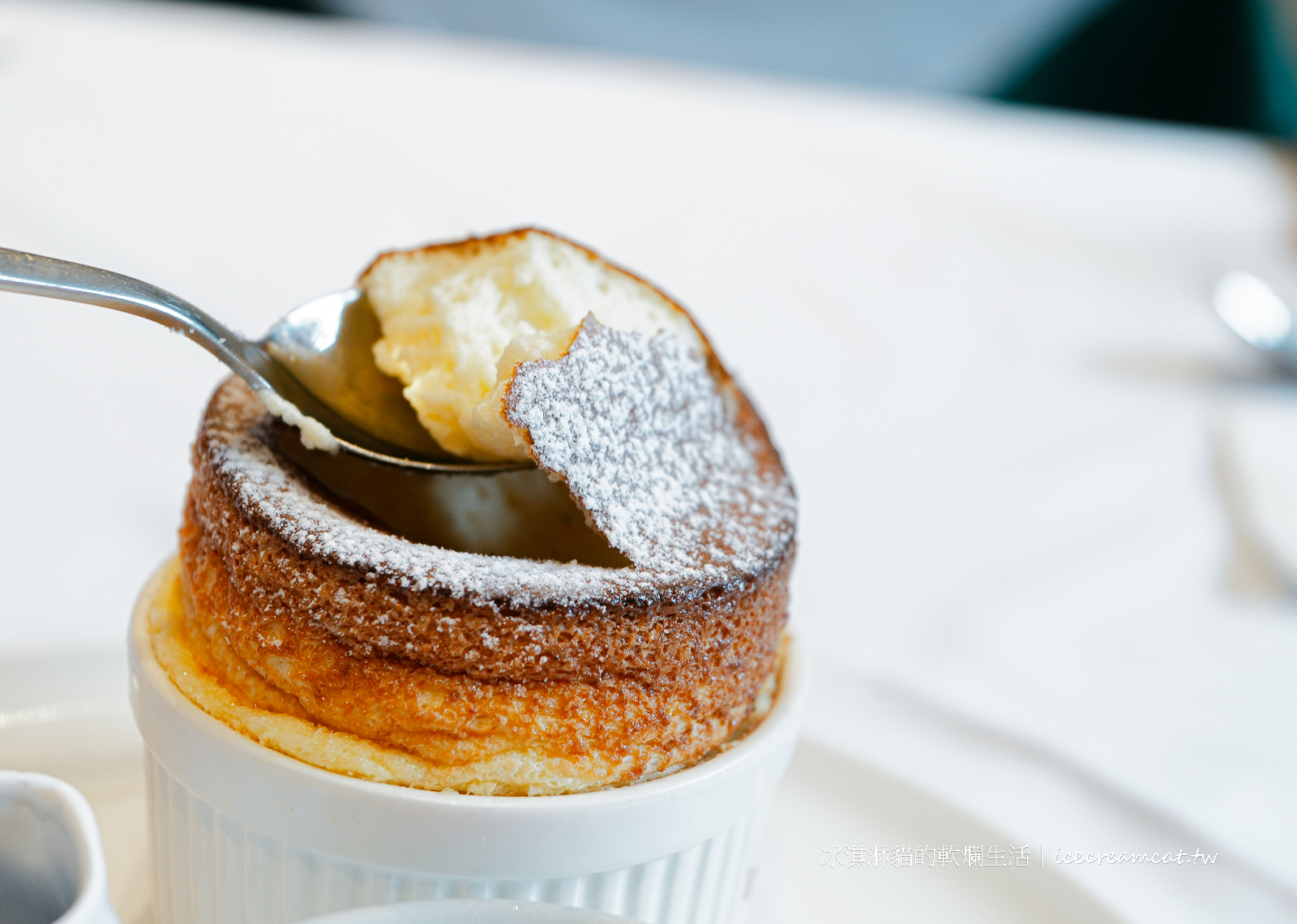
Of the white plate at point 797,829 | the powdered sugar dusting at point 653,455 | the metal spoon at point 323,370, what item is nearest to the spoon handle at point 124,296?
the metal spoon at point 323,370

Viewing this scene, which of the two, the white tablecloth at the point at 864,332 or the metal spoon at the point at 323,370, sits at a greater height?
the metal spoon at the point at 323,370

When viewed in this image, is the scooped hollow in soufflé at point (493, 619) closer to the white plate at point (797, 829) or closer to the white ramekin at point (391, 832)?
the white ramekin at point (391, 832)

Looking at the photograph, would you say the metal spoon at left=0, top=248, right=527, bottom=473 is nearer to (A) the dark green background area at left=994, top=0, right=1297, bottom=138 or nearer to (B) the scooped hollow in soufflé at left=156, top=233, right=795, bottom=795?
(B) the scooped hollow in soufflé at left=156, top=233, right=795, bottom=795

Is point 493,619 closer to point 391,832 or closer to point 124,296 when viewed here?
point 391,832

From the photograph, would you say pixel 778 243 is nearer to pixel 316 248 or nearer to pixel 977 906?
pixel 316 248

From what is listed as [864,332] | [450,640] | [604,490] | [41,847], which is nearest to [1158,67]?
[864,332]

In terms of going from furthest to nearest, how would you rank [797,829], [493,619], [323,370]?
[797,829], [323,370], [493,619]

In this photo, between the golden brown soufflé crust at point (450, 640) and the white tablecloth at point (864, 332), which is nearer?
the golden brown soufflé crust at point (450, 640)
